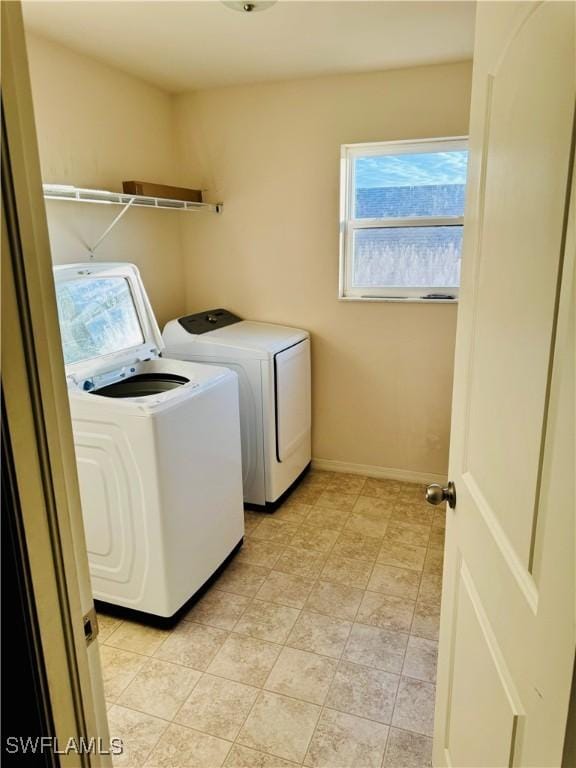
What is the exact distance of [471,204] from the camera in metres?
1.08

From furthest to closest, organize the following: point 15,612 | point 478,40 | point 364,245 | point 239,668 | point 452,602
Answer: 1. point 364,245
2. point 239,668
3. point 452,602
4. point 478,40
5. point 15,612

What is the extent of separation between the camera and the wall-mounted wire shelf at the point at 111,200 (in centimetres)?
218

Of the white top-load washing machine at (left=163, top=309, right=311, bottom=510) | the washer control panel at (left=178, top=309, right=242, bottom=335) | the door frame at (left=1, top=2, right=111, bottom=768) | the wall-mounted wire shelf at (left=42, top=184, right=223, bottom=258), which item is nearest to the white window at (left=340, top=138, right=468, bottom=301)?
the white top-load washing machine at (left=163, top=309, right=311, bottom=510)

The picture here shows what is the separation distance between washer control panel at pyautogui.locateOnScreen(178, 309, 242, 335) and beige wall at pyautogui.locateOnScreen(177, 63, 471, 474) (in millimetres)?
128

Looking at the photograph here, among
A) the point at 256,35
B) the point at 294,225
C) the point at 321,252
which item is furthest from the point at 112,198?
the point at 321,252

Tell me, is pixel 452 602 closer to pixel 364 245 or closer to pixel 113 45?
pixel 364 245

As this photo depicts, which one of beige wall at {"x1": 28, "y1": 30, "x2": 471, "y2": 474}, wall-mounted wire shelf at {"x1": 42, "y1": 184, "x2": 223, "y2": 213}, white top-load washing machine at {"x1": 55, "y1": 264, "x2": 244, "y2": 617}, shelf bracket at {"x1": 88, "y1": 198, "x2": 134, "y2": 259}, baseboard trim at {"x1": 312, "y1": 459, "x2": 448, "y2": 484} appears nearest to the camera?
white top-load washing machine at {"x1": 55, "y1": 264, "x2": 244, "y2": 617}

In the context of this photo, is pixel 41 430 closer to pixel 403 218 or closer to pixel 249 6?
pixel 249 6

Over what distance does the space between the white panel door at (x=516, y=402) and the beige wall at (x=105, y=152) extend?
2.07 meters

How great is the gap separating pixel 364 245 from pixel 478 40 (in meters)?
2.13

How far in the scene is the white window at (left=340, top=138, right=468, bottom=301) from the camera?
2.92 m

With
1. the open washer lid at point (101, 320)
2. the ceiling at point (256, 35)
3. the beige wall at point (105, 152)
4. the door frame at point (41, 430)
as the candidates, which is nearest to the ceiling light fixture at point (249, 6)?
the ceiling at point (256, 35)

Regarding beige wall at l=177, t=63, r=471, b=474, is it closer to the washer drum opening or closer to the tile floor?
the tile floor

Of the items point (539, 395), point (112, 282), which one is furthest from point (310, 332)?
point (539, 395)
